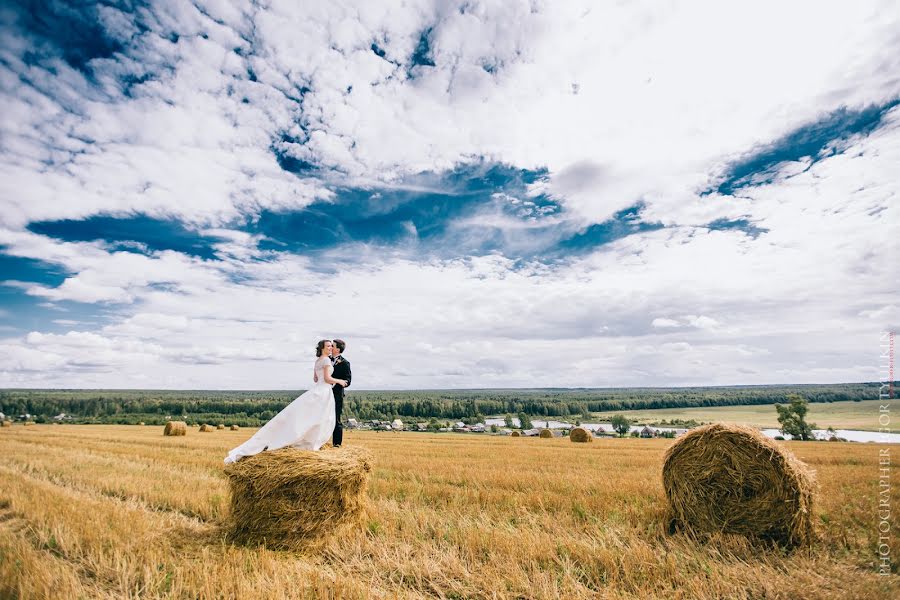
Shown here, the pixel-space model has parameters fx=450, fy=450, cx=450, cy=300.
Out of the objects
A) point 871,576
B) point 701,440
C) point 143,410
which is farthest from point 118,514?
point 143,410

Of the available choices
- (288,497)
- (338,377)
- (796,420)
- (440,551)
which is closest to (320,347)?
(338,377)

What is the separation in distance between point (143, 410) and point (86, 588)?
355 ft

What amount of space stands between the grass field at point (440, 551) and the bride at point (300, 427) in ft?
3.94

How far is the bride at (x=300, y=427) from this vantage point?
20.0 ft

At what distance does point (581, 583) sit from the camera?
414 cm

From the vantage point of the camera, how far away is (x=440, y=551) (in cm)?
496

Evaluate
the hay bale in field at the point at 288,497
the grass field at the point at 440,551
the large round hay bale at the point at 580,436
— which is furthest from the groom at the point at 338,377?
the large round hay bale at the point at 580,436

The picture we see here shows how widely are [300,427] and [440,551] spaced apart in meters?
2.53

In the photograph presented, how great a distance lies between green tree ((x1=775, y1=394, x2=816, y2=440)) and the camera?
50.3 m

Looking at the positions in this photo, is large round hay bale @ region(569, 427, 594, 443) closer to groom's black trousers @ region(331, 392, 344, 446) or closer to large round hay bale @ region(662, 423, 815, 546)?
large round hay bale @ region(662, 423, 815, 546)

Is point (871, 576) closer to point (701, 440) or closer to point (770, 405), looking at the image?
point (701, 440)

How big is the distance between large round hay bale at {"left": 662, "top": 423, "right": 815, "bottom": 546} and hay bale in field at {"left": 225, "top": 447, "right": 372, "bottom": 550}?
4.79 m

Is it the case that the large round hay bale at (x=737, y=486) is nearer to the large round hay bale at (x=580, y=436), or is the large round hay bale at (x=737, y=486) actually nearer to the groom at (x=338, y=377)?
the groom at (x=338, y=377)

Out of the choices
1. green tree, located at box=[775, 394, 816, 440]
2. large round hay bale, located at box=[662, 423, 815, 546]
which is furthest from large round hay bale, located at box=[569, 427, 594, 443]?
green tree, located at box=[775, 394, 816, 440]
